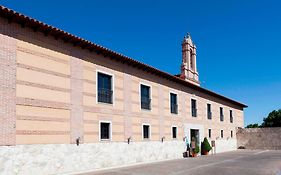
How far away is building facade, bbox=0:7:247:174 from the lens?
1300cm

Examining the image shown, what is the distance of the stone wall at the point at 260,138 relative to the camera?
38.5m

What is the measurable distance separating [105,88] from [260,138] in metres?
26.9

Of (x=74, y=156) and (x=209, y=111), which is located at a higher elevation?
(x=209, y=111)

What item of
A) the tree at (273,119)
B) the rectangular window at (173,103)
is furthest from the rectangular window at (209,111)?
the tree at (273,119)

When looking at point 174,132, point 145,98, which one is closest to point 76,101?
point 145,98

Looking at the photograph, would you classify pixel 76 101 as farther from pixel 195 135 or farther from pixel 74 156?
pixel 195 135

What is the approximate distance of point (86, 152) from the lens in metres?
16.2

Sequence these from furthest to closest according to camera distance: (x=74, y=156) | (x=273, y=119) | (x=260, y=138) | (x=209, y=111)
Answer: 1. (x=273, y=119)
2. (x=260, y=138)
3. (x=209, y=111)
4. (x=74, y=156)

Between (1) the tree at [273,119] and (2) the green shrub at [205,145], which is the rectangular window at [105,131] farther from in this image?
(1) the tree at [273,119]

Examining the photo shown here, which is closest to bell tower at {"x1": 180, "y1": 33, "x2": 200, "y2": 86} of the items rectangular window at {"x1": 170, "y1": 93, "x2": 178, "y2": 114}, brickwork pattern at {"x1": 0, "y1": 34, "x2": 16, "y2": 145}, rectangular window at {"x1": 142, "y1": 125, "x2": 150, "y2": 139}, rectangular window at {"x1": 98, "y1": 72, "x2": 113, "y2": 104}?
rectangular window at {"x1": 170, "y1": 93, "x2": 178, "y2": 114}

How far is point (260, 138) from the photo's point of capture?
39.4 meters

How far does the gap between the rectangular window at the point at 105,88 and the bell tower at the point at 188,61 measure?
16446 millimetres

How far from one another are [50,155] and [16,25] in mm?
5482

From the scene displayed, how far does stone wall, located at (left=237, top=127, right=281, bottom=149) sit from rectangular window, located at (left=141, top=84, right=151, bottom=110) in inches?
864
